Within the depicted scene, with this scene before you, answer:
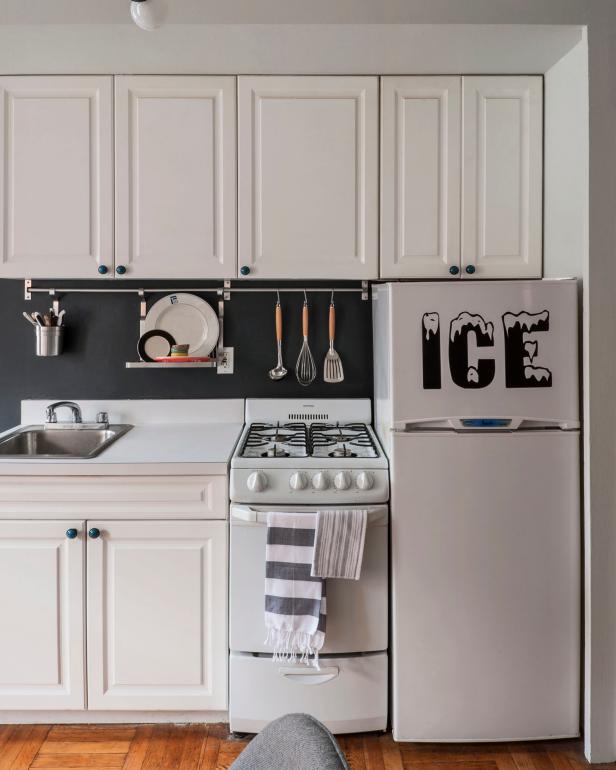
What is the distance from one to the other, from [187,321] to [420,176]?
41.2 inches

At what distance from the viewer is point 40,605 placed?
1944 mm

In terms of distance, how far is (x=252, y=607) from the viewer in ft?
6.26

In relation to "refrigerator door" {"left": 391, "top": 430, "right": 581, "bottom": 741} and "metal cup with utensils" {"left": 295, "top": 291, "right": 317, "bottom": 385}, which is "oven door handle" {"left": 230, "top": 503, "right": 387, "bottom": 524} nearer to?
"refrigerator door" {"left": 391, "top": 430, "right": 581, "bottom": 741}

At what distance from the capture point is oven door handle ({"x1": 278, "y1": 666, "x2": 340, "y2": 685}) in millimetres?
1912

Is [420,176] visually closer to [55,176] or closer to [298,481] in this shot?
[298,481]

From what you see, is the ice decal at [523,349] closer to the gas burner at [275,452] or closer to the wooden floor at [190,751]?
the gas burner at [275,452]

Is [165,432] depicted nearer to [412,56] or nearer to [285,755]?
[412,56]

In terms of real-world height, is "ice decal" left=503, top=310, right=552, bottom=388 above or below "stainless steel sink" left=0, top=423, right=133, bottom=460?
above

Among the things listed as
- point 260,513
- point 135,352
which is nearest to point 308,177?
point 135,352

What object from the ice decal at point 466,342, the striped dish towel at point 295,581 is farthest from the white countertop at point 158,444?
the ice decal at point 466,342

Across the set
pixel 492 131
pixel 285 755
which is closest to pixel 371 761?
pixel 285 755

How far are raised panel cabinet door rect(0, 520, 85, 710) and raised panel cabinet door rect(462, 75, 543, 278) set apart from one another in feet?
5.27

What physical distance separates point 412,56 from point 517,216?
638mm

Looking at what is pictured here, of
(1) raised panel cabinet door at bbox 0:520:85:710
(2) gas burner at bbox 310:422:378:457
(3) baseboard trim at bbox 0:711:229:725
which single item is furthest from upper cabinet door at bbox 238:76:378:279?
(3) baseboard trim at bbox 0:711:229:725
